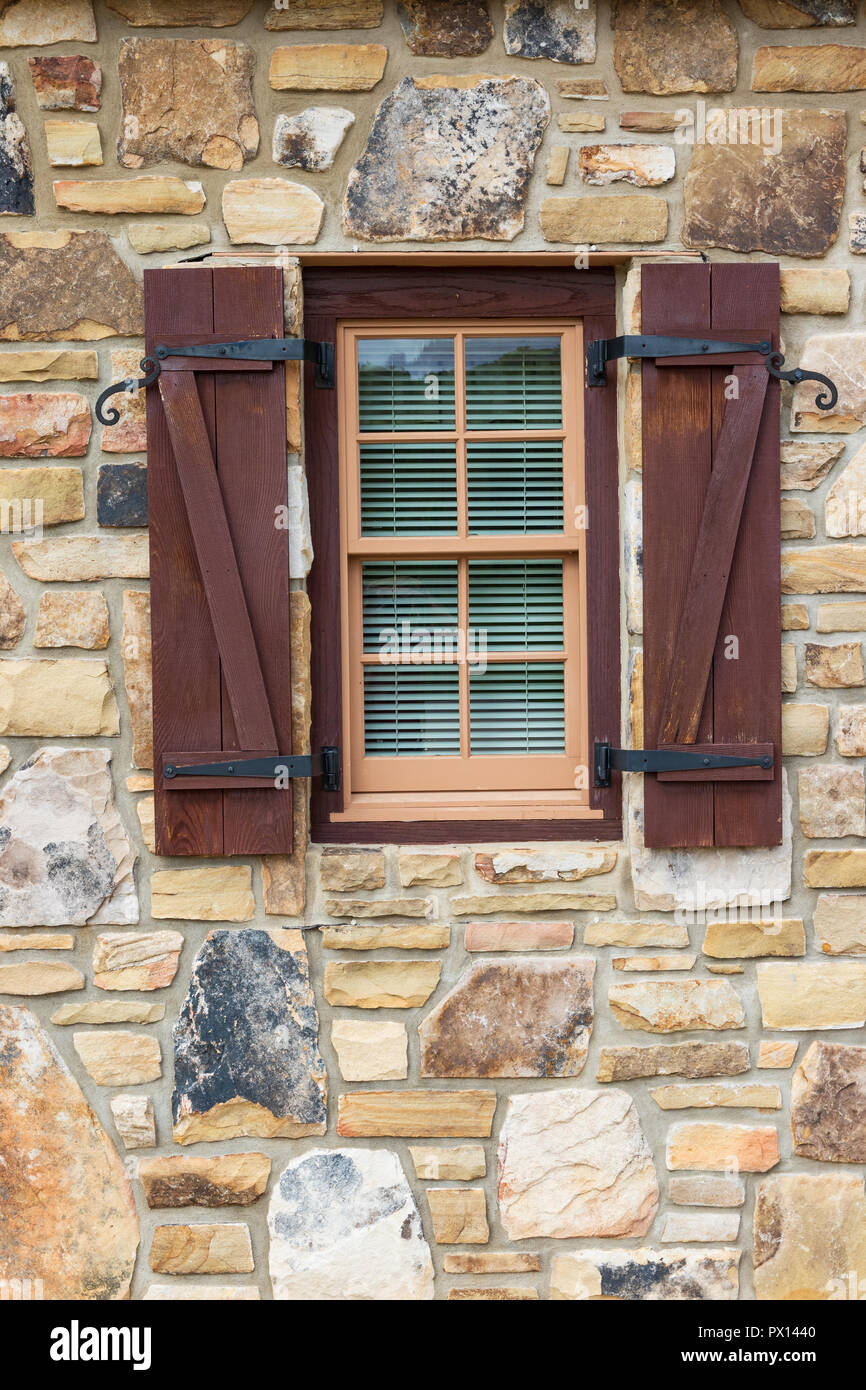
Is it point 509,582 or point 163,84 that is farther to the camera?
point 509,582

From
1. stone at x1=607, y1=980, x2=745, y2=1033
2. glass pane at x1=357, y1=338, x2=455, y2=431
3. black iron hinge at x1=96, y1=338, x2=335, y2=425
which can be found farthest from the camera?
glass pane at x1=357, y1=338, x2=455, y2=431

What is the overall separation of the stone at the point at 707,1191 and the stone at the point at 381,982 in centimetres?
78

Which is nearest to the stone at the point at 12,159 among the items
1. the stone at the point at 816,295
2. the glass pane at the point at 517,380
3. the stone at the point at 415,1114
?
the glass pane at the point at 517,380

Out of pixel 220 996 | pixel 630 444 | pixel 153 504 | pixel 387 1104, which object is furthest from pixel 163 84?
pixel 387 1104

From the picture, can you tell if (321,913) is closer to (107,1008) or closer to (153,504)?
(107,1008)

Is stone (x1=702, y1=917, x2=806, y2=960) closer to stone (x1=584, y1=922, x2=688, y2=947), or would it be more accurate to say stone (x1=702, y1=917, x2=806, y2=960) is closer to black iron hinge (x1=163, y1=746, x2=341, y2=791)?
stone (x1=584, y1=922, x2=688, y2=947)

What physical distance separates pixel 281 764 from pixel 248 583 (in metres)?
0.45

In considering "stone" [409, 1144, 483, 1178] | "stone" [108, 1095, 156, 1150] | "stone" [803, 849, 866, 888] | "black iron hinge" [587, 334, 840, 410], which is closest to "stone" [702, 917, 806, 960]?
"stone" [803, 849, 866, 888]

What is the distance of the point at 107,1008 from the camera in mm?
2756

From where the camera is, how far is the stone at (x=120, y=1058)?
2.75 metres

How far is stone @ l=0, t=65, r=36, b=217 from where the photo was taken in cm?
272

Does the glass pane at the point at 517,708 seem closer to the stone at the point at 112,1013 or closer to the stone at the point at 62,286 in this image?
the stone at the point at 112,1013

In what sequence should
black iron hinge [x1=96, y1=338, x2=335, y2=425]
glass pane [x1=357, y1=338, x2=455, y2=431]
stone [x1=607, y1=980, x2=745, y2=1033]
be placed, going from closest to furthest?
black iron hinge [x1=96, y1=338, x2=335, y2=425], stone [x1=607, y1=980, x2=745, y2=1033], glass pane [x1=357, y1=338, x2=455, y2=431]

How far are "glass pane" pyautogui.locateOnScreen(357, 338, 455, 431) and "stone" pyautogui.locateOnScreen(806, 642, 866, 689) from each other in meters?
1.12
